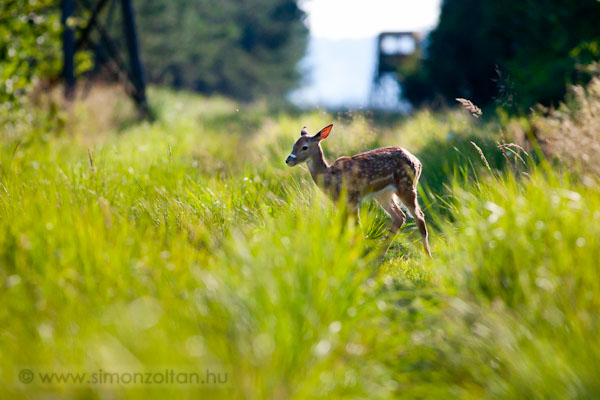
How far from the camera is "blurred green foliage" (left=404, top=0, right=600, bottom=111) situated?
9672 millimetres

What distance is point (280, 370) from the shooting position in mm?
2666

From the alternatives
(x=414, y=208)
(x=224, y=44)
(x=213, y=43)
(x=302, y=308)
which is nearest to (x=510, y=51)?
(x=414, y=208)

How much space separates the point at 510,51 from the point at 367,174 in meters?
12.0

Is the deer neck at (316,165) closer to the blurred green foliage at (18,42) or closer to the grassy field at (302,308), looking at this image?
the grassy field at (302,308)

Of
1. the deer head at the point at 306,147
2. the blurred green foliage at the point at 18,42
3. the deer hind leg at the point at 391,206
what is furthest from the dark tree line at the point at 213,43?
the deer hind leg at the point at 391,206

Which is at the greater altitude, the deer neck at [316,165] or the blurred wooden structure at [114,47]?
the deer neck at [316,165]

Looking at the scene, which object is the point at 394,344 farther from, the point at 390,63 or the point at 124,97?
the point at 390,63

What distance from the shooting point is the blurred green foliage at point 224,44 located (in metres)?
30.3

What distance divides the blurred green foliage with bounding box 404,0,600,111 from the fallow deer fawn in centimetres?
155

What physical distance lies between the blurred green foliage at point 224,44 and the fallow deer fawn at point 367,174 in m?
25.7

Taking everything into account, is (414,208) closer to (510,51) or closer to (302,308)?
(302,308)

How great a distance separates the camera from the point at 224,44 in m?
38.4

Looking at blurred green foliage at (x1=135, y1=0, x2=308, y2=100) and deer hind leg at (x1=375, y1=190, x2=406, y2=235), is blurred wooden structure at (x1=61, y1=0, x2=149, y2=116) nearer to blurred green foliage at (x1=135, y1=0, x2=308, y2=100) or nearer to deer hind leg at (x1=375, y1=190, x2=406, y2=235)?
deer hind leg at (x1=375, y1=190, x2=406, y2=235)

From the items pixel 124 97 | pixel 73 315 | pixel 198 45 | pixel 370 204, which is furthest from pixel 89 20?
pixel 198 45
